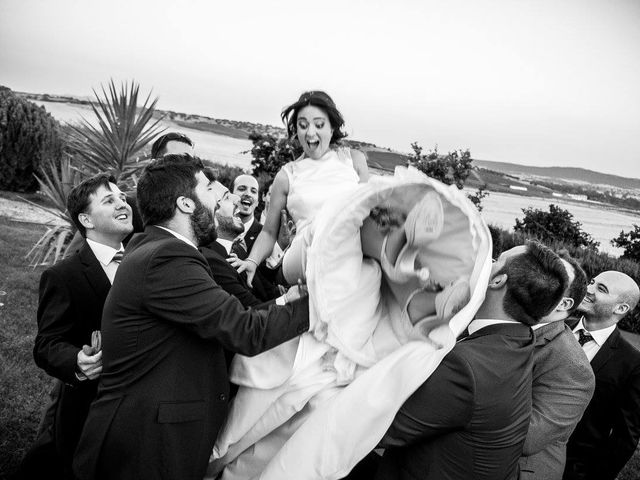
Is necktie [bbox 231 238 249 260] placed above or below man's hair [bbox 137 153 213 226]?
below

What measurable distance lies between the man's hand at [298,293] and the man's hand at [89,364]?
116 cm

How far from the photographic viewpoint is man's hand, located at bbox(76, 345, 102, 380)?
2.49m

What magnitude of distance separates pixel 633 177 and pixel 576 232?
942cm

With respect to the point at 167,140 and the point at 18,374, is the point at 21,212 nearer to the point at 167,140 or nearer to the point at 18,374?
the point at 18,374

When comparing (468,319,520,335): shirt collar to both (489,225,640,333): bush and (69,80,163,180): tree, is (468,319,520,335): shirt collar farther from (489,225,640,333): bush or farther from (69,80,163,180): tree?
(489,225,640,333): bush

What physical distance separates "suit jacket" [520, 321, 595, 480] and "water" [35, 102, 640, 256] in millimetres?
11273

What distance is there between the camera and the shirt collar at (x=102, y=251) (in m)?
3.19

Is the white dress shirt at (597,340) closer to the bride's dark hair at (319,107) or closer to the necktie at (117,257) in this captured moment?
the bride's dark hair at (319,107)

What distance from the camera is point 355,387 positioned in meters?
1.81

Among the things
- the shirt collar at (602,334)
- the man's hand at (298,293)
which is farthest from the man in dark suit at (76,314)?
the shirt collar at (602,334)

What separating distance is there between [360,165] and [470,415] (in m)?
2.27

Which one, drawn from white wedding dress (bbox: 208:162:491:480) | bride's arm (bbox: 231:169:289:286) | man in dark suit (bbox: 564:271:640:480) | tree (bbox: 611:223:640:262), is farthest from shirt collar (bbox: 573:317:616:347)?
tree (bbox: 611:223:640:262)

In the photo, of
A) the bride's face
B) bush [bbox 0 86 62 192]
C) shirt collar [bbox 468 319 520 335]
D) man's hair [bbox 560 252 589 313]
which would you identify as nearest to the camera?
shirt collar [bbox 468 319 520 335]

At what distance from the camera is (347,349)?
1.89 m
